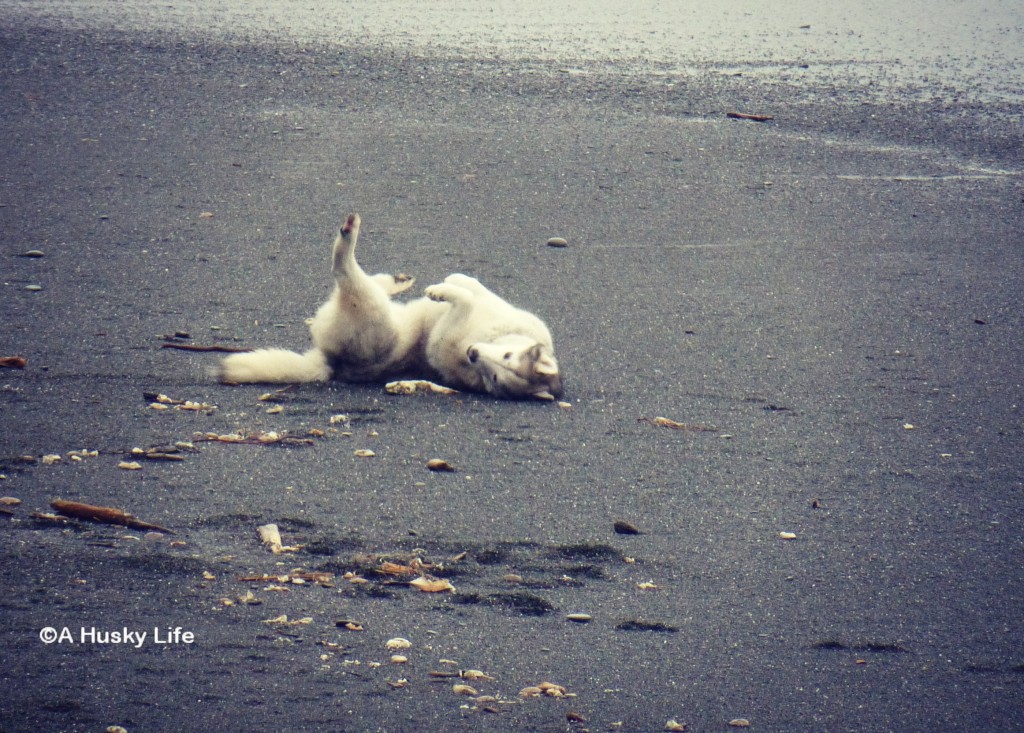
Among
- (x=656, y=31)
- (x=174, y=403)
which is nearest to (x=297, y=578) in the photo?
(x=174, y=403)

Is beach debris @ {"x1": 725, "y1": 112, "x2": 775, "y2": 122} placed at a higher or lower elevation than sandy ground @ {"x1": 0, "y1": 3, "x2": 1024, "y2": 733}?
higher

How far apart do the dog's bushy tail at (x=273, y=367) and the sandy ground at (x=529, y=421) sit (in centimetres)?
8

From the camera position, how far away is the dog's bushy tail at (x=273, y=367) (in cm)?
466

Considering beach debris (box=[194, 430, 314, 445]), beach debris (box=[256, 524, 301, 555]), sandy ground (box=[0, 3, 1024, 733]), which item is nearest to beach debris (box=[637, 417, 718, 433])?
sandy ground (box=[0, 3, 1024, 733])

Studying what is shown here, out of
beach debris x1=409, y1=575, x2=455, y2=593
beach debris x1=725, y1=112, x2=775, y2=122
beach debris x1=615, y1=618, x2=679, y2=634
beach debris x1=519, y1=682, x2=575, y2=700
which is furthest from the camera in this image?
beach debris x1=725, y1=112, x2=775, y2=122

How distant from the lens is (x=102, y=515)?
3580 mm

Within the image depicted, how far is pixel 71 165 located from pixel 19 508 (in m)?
4.02

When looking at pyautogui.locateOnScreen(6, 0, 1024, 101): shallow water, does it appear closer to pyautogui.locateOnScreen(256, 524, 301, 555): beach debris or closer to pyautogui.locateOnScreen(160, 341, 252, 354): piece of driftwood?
pyautogui.locateOnScreen(160, 341, 252, 354): piece of driftwood

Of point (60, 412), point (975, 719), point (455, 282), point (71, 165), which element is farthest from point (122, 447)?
point (71, 165)

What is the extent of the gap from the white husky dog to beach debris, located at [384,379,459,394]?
10cm

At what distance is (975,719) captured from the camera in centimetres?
295

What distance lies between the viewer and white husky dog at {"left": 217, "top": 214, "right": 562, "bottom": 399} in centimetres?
476

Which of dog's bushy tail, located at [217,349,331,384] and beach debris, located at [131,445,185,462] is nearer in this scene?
beach debris, located at [131,445,185,462]

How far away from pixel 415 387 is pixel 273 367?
0.56 metres
